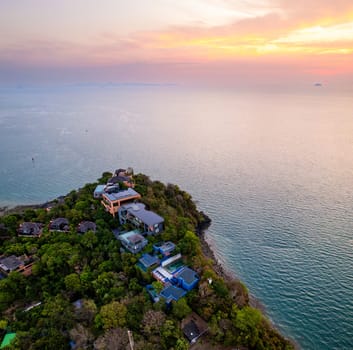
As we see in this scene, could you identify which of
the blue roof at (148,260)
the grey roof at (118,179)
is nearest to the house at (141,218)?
the blue roof at (148,260)

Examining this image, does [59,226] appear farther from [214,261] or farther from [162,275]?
[214,261]

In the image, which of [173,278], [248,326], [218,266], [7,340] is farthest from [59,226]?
[248,326]

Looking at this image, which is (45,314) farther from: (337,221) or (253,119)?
(253,119)

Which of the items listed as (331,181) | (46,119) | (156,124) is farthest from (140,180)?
(46,119)

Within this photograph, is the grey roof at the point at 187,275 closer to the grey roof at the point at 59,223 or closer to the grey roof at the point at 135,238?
the grey roof at the point at 135,238

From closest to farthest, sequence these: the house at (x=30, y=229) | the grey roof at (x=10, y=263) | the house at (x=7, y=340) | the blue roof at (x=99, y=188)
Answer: the house at (x=7, y=340) → the grey roof at (x=10, y=263) → the house at (x=30, y=229) → the blue roof at (x=99, y=188)

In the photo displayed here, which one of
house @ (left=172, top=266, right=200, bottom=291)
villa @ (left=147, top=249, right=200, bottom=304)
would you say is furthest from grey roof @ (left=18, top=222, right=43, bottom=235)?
house @ (left=172, top=266, right=200, bottom=291)
